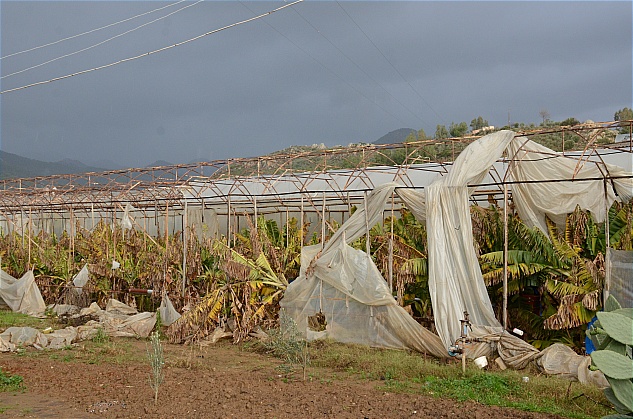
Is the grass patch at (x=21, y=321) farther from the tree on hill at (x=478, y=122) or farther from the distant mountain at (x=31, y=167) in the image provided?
the distant mountain at (x=31, y=167)

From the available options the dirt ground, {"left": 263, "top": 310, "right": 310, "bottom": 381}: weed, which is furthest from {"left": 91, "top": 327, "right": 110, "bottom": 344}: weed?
{"left": 263, "top": 310, "right": 310, "bottom": 381}: weed

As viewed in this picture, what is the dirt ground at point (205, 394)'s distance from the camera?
736cm

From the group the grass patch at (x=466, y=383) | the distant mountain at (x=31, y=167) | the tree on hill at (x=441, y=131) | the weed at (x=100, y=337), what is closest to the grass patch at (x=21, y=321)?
the weed at (x=100, y=337)

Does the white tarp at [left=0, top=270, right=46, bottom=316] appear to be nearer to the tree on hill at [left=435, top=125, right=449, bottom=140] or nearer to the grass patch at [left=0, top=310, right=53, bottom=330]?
the grass patch at [left=0, top=310, right=53, bottom=330]

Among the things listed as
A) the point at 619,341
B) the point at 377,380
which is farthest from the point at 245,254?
the point at 619,341

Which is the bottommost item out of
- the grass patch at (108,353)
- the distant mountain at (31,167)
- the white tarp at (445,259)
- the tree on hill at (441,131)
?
the grass patch at (108,353)

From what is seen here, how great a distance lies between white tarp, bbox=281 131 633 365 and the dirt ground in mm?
1707

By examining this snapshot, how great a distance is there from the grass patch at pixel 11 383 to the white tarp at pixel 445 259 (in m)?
4.84

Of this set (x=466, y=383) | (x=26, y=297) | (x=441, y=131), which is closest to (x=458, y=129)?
(x=441, y=131)

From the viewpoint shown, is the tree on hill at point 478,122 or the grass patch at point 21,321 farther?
the tree on hill at point 478,122

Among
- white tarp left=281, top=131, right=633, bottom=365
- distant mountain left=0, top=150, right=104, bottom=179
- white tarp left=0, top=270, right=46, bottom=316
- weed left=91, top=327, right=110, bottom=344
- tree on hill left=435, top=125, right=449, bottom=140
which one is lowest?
weed left=91, top=327, right=110, bottom=344

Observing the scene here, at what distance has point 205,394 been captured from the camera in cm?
828

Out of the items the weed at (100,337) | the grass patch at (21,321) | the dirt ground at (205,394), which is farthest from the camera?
the grass patch at (21,321)

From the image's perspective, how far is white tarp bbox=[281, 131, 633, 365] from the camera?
10.1 meters
